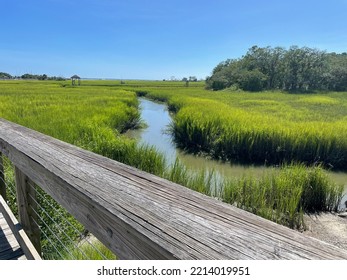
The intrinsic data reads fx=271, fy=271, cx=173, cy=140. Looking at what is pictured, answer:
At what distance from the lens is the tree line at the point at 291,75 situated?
5044 cm

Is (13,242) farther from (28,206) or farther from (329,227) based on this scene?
(329,227)

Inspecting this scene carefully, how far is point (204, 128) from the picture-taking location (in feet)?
33.4

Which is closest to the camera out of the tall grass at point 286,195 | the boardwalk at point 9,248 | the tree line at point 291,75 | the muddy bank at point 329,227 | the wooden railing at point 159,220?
the wooden railing at point 159,220

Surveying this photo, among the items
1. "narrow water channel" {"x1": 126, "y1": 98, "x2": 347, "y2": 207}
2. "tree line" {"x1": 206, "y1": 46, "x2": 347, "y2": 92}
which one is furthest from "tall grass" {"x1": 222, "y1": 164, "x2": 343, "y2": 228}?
"tree line" {"x1": 206, "y1": 46, "x2": 347, "y2": 92}

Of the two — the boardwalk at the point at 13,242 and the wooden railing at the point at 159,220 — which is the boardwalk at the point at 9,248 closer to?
the boardwalk at the point at 13,242

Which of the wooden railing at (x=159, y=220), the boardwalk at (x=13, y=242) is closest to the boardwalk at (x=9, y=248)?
the boardwalk at (x=13, y=242)

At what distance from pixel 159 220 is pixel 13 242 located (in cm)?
189

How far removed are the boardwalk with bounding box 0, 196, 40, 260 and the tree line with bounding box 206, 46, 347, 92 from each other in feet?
164

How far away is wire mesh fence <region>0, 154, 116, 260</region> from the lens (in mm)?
1590

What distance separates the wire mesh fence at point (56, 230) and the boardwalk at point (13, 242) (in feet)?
0.36

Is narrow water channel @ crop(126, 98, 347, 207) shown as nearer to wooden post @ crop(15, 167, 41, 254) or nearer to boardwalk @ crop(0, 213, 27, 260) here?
boardwalk @ crop(0, 213, 27, 260)

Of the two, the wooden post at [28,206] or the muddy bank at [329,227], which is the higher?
the wooden post at [28,206]
